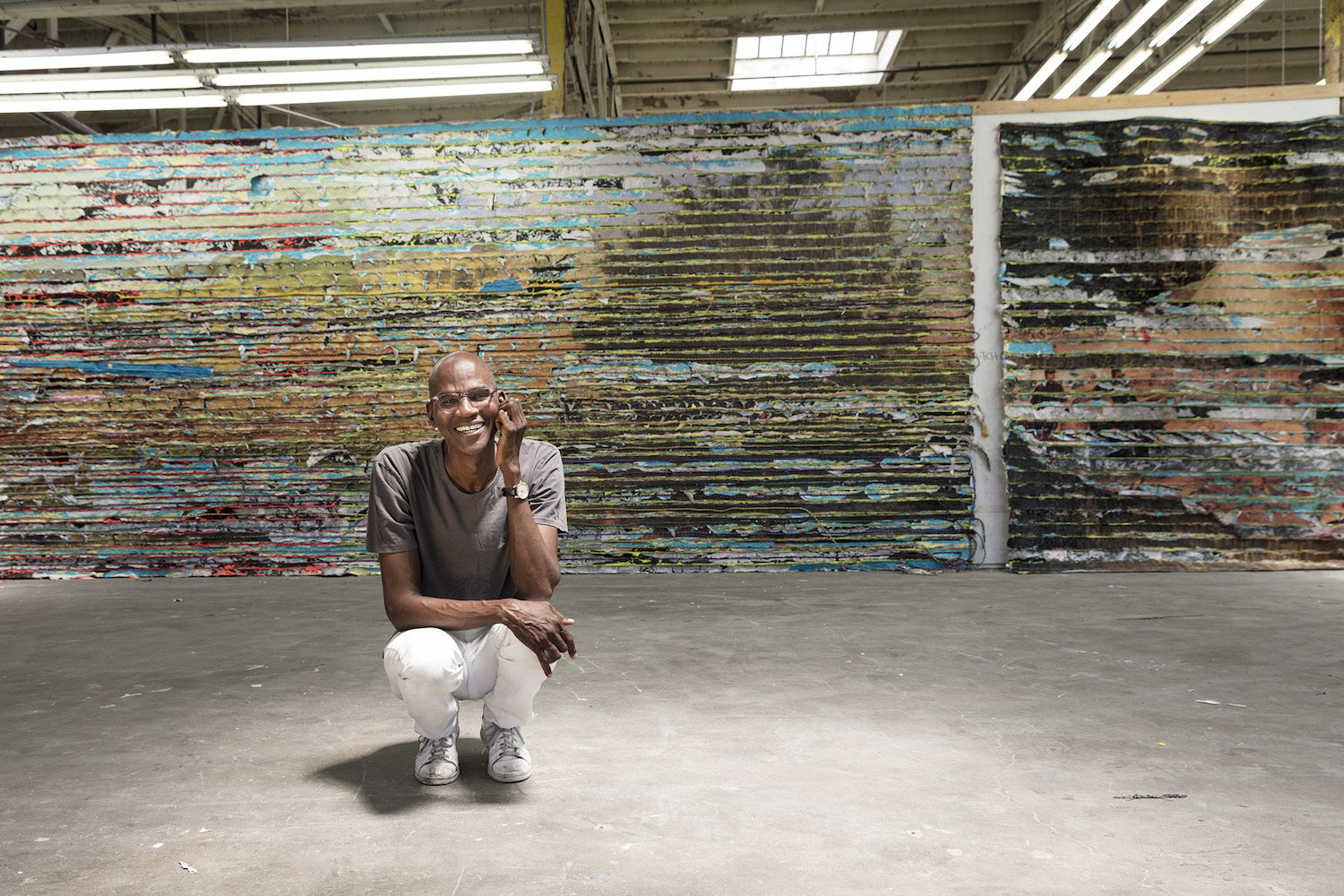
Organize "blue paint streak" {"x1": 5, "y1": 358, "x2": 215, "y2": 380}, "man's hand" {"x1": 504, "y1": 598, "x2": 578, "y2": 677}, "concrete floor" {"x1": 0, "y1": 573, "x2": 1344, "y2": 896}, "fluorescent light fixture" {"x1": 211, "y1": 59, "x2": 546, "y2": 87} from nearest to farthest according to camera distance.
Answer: "concrete floor" {"x1": 0, "y1": 573, "x2": 1344, "y2": 896}
"man's hand" {"x1": 504, "y1": 598, "x2": 578, "y2": 677}
"fluorescent light fixture" {"x1": 211, "y1": 59, "x2": 546, "y2": 87}
"blue paint streak" {"x1": 5, "y1": 358, "x2": 215, "y2": 380}

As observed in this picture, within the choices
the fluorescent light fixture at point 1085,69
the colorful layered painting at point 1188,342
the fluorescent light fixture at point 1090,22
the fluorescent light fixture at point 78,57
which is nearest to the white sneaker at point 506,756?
the colorful layered painting at point 1188,342

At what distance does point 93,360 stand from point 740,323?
432cm

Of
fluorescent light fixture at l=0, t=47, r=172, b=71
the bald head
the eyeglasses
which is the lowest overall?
the eyeglasses

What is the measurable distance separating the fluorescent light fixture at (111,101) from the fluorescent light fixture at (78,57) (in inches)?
14.2

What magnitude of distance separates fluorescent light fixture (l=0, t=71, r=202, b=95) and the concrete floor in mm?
3092

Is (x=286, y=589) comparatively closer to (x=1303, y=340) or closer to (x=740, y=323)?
(x=740, y=323)

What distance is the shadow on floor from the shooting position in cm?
263

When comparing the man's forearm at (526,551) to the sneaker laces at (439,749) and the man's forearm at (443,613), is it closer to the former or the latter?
the man's forearm at (443,613)

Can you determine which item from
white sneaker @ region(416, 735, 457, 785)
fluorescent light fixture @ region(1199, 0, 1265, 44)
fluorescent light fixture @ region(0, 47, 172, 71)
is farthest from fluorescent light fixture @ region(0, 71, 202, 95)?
fluorescent light fixture @ region(1199, 0, 1265, 44)

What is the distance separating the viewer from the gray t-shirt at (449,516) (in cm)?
274

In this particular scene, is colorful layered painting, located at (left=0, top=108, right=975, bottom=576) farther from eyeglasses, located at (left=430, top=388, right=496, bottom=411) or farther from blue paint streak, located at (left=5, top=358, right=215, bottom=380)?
eyeglasses, located at (left=430, top=388, right=496, bottom=411)

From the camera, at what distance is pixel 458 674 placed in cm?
264

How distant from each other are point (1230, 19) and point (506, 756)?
21.0ft

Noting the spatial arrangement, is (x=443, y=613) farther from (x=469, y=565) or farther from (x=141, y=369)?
(x=141, y=369)
